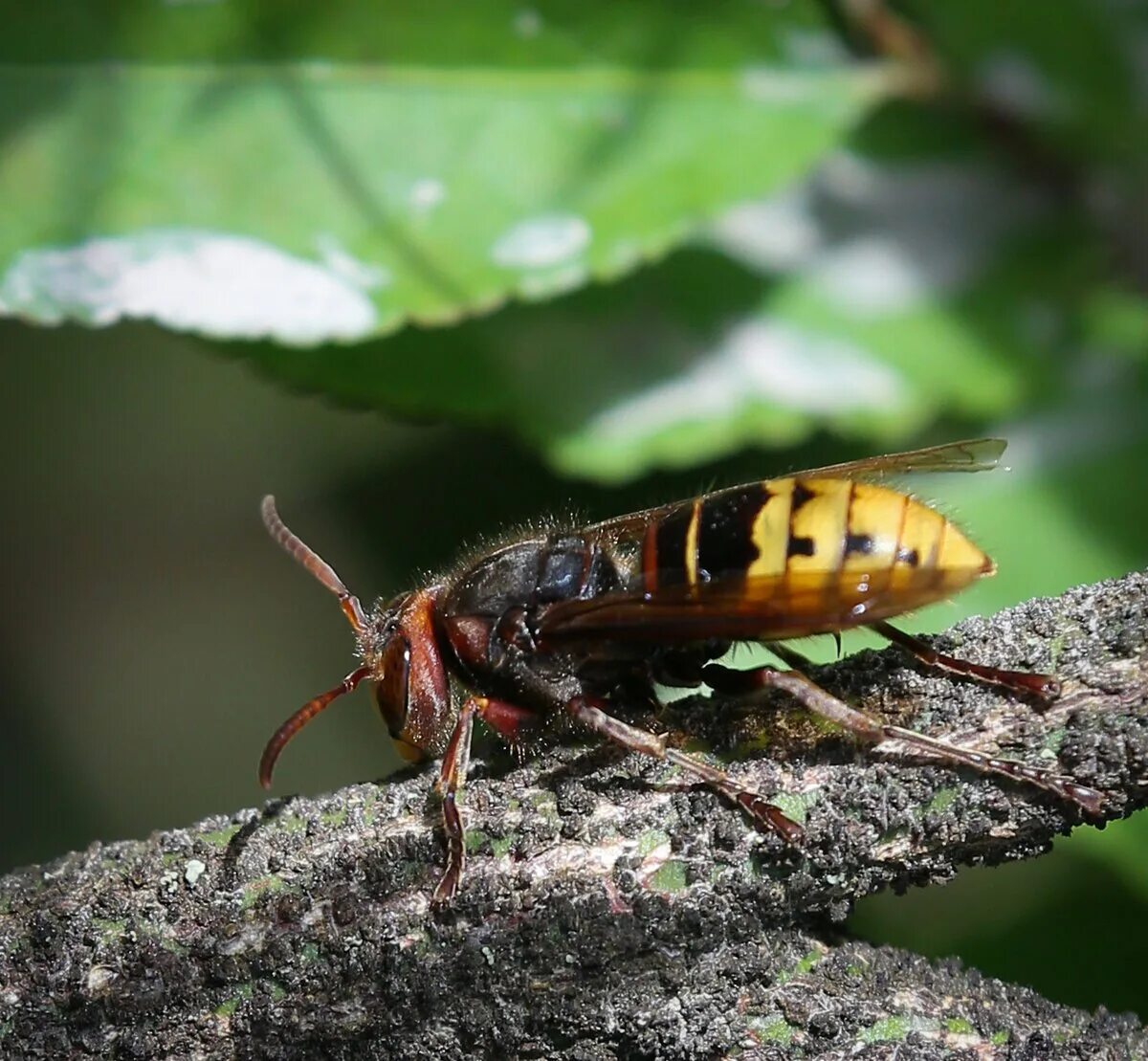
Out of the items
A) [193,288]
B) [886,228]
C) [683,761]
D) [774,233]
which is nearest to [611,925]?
[683,761]

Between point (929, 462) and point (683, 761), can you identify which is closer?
point (683, 761)

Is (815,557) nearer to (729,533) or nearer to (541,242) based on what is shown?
(729,533)

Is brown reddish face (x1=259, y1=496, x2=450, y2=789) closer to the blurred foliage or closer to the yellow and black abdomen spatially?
the yellow and black abdomen

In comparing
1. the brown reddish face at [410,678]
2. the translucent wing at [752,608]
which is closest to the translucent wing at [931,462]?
the translucent wing at [752,608]

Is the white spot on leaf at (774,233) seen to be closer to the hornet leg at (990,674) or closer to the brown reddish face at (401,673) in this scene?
the brown reddish face at (401,673)

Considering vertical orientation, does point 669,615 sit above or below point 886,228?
below
